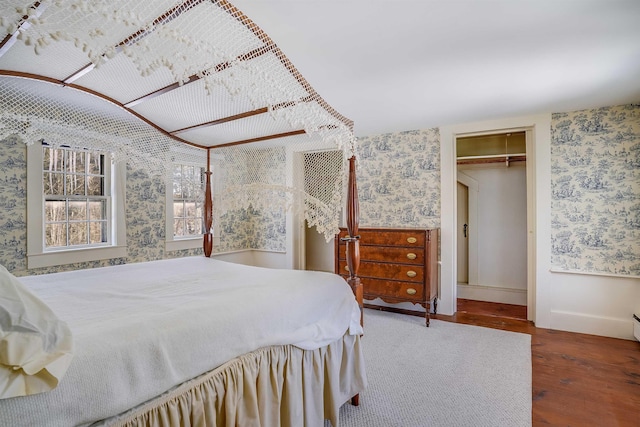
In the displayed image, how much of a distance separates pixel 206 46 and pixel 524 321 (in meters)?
4.07

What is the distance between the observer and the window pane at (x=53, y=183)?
2936mm

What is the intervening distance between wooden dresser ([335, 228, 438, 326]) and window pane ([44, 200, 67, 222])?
8.70 ft

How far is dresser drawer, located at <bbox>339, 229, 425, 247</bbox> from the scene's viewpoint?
11.4 feet

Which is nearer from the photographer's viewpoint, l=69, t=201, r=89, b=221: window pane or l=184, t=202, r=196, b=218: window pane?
l=69, t=201, r=89, b=221: window pane

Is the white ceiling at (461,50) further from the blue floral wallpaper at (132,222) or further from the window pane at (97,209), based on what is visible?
the window pane at (97,209)

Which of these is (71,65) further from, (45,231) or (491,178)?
(491,178)

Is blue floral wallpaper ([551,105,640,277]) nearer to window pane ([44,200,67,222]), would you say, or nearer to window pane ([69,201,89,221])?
window pane ([69,201,89,221])

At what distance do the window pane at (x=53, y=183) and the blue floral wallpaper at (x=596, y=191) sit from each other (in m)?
4.89

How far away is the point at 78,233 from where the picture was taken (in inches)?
123

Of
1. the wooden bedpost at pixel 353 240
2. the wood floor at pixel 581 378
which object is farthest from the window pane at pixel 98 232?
the wood floor at pixel 581 378

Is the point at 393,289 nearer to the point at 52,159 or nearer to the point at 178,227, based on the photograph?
the point at 178,227

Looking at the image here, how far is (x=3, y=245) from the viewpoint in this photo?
103 inches

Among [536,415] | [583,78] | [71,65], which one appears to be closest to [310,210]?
[71,65]

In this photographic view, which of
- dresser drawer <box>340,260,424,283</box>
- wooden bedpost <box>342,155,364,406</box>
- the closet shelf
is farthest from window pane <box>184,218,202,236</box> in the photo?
the closet shelf
